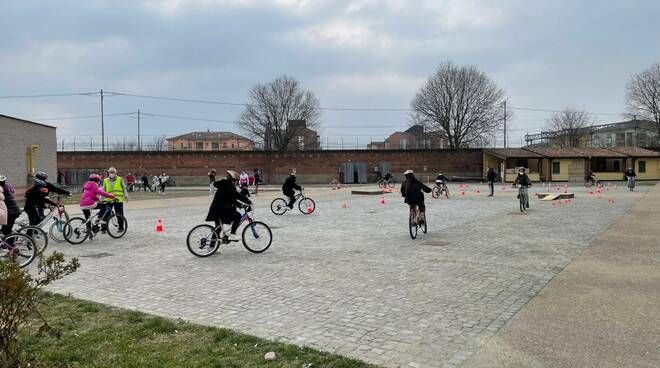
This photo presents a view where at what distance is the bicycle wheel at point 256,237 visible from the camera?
1029 centimetres

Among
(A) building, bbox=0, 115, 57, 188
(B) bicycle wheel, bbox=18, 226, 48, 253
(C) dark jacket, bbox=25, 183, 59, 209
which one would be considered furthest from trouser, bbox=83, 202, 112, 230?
(A) building, bbox=0, 115, 57, 188

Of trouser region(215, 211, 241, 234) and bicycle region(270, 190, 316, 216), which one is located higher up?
trouser region(215, 211, 241, 234)

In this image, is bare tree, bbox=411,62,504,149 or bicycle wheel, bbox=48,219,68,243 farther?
bare tree, bbox=411,62,504,149

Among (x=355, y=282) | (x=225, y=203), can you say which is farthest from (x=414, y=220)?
(x=355, y=282)

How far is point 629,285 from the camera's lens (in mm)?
7098

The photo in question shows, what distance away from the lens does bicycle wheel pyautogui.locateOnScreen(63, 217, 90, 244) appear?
12.0 metres

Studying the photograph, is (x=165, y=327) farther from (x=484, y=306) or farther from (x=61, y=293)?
(x=484, y=306)

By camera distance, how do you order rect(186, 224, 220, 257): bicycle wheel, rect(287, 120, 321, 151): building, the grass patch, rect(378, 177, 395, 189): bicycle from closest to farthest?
the grass patch → rect(186, 224, 220, 257): bicycle wheel → rect(378, 177, 395, 189): bicycle → rect(287, 120, 321, 151): building

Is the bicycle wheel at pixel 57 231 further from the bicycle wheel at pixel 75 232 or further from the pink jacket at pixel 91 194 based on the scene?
the pink jacket at pixel 91 194

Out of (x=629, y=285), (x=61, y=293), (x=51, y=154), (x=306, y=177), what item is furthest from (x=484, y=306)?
(x=306, y=177)

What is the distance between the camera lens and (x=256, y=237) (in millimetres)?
10383

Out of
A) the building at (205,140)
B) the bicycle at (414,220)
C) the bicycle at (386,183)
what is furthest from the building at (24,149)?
the building at (205,140)

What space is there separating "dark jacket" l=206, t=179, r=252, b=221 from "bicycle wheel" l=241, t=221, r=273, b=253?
0.62 m

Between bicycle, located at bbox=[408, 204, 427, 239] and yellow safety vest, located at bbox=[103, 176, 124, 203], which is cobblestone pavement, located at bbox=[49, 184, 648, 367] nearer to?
bicycle, located at bbox=[408, 204, 427, 239]
